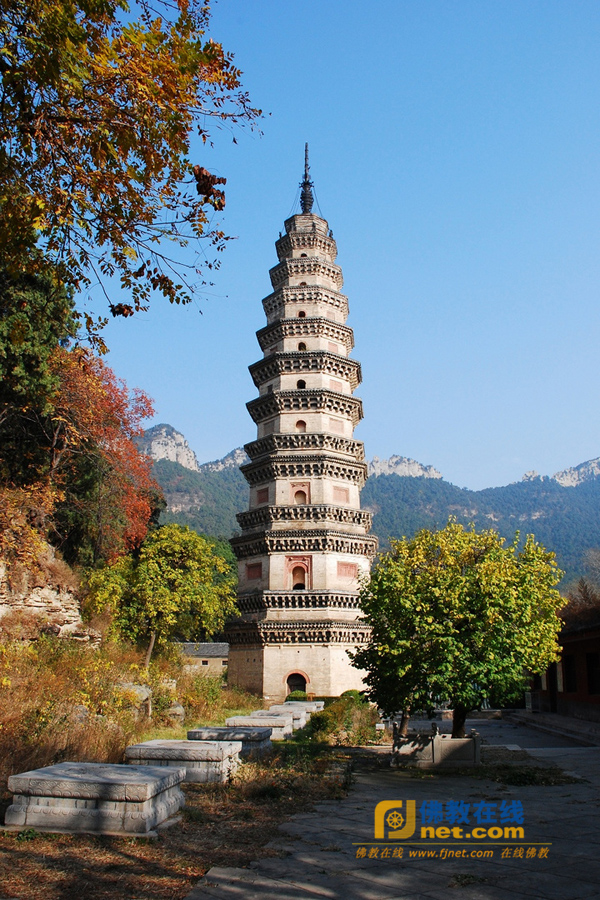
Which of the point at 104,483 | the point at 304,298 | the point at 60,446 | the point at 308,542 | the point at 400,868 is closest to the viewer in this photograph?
the point at 400,868

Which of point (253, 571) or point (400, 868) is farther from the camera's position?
point (253, 571)

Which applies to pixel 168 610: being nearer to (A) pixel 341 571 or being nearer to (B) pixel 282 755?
(A) pixel 341 571

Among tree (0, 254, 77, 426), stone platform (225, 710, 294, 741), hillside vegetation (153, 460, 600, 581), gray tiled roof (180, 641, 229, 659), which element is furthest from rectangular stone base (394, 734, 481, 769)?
hillside vegetation (153, 460, 600, 581)

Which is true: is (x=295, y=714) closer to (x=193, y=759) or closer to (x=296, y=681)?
(x=296, y=681)

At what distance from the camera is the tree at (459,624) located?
1238 cm

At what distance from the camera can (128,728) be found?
12.4 m

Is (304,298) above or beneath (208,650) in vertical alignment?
above

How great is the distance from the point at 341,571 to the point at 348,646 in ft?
10.3

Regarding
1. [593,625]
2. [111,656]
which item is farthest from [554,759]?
[111,656]

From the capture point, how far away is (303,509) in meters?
30.0

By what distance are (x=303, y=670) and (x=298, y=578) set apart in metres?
3.81

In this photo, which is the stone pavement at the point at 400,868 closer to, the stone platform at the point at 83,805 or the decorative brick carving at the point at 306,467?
the stone platform at the point at 83,805

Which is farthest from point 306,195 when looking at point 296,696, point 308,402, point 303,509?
point 296,696

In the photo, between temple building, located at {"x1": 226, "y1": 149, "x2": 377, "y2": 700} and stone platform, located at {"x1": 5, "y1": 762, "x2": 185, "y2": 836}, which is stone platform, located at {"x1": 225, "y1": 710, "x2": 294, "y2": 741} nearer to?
stone platform, located at {"x1": 5, "y1": 762, "x2": 185, "y2": 836}
